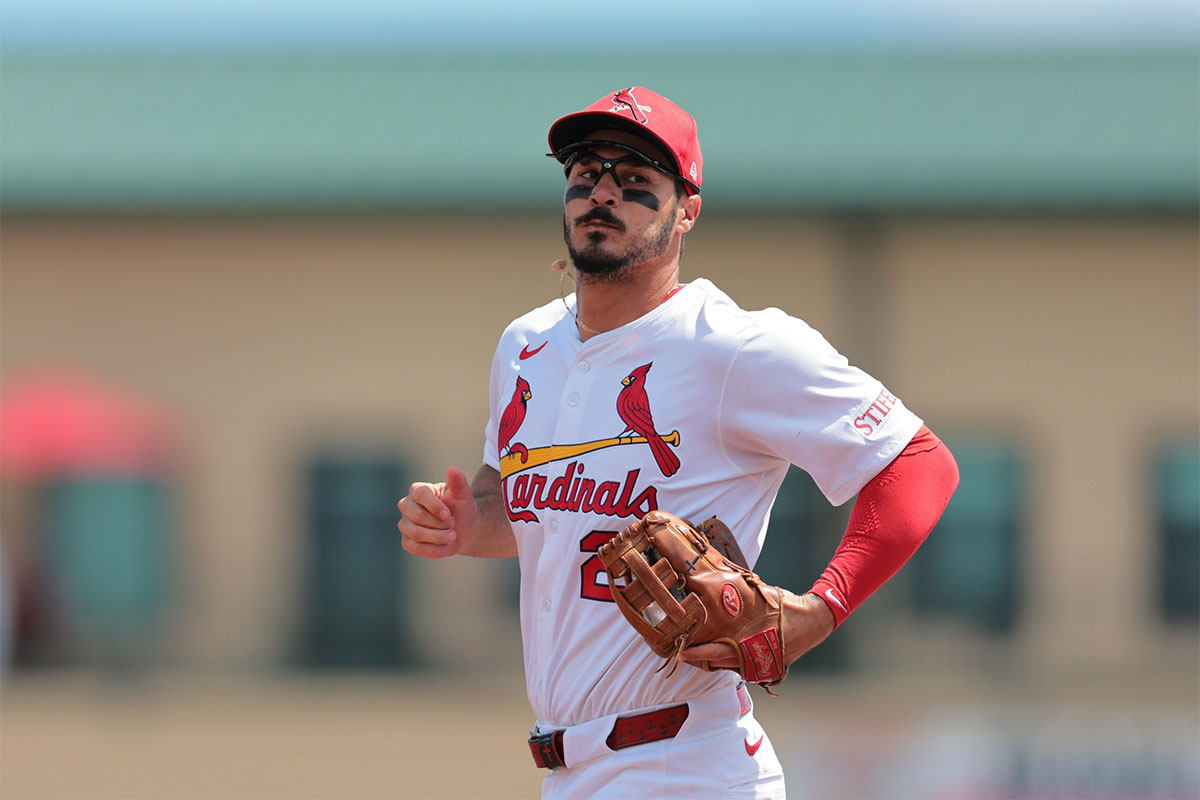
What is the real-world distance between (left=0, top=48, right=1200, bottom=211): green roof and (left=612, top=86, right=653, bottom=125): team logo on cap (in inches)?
493

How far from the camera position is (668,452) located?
314 cm

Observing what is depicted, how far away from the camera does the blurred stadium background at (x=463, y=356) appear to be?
15766mm

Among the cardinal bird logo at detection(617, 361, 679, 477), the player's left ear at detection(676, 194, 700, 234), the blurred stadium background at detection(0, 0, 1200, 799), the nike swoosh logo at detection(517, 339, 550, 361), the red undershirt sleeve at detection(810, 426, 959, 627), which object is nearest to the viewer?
the red undershirt sleeve at detection(810, 426, 959, 627)

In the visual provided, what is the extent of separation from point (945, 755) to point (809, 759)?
916 mm

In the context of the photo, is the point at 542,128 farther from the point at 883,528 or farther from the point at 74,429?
the point at 883,528

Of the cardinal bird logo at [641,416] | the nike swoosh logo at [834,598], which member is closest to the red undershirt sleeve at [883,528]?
the nike swoosh logo at [834,598]

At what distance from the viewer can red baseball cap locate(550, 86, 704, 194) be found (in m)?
3.21

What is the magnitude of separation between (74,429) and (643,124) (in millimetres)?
14031

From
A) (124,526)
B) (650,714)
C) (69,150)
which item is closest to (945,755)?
(650,714)

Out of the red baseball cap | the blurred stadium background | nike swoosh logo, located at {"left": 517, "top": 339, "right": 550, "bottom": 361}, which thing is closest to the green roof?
the blurred stadium background

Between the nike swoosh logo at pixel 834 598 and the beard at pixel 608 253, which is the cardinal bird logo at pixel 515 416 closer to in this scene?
the beard at pixel 608 253

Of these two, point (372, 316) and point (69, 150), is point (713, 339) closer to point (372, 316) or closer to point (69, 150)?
point (372, 316)

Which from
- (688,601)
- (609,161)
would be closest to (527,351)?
(609,161)

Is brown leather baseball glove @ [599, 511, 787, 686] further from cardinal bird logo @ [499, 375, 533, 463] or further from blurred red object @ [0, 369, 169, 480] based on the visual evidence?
blurred red object @ [0, 369, 169, 480]
